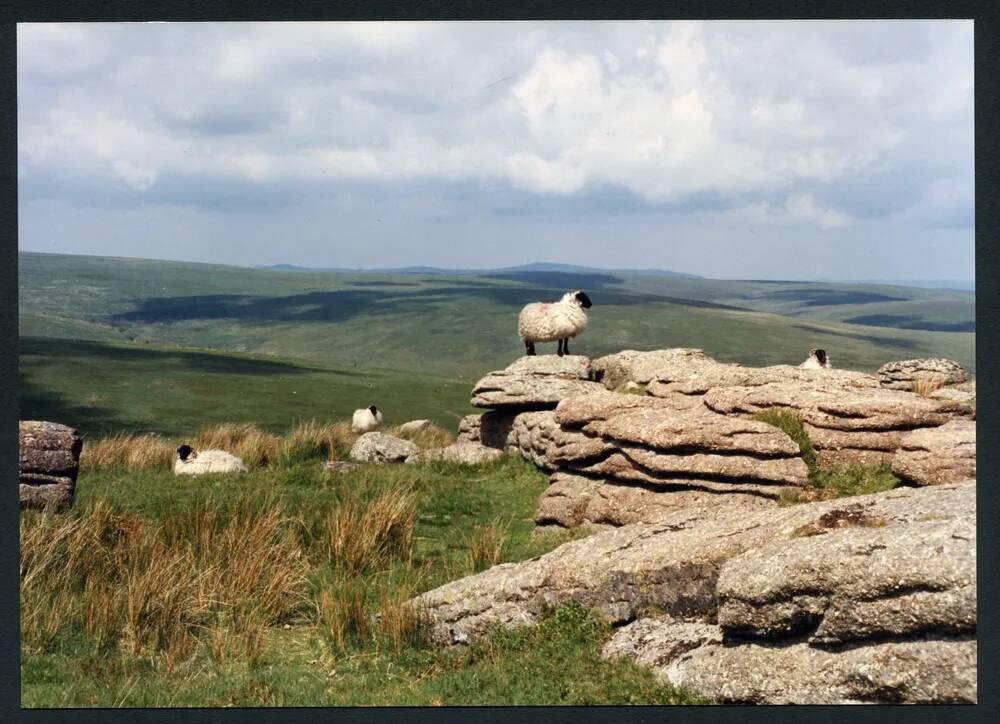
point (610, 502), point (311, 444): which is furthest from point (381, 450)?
point (610, 502)

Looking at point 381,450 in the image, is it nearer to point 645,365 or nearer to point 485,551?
point 645,365

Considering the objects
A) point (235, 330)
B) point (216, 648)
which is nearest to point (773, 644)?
point (216, 648)

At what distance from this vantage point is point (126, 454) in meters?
21.3

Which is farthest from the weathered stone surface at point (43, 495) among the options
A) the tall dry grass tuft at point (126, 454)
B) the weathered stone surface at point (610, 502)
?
the weathered stone surface at point (610, 502)

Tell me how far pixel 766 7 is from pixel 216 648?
845cm

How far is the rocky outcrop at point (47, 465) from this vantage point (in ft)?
49.7

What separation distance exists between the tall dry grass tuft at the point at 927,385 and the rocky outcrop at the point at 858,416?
5820mm

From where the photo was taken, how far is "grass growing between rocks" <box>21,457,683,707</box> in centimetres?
873

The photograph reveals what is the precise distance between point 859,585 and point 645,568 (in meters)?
2.32

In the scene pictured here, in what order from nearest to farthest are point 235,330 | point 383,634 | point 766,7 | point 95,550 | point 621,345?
point 766,7 < point 383,634 < point 95,550 < point 621,345 < point 235,330

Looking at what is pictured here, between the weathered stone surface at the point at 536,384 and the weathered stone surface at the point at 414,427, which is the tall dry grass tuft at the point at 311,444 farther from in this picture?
the weathered stone surface at the point at 536,384

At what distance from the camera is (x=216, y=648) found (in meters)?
9.65

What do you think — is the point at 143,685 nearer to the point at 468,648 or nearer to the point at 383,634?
the point at 383,634

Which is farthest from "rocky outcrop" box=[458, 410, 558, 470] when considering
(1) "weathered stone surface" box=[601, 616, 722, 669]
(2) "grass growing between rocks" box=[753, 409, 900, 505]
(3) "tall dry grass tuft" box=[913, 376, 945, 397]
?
(3) "tall dry grass tuft" box=[913, 376, 945, 397]
